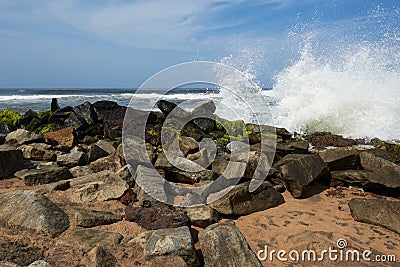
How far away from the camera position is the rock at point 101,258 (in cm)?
280

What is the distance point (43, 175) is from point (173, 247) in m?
2.86

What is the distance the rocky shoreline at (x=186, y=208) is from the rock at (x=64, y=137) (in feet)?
1.52

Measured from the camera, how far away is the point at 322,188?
5168mm

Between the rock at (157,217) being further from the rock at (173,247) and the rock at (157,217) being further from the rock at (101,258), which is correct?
the rock at (101,258)

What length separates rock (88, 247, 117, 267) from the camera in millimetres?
2801

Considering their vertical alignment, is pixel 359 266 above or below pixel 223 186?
below

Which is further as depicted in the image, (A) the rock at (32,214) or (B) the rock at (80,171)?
(B) the rock at (80,171)

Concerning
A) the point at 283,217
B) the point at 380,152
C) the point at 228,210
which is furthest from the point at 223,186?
the point at 380,152

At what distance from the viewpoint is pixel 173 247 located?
9.54ft

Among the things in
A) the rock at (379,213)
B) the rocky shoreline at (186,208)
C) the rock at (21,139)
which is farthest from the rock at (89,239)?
the rock at (21,139)

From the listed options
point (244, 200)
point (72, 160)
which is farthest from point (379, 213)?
point (72, 160)

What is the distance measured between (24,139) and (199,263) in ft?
17.7

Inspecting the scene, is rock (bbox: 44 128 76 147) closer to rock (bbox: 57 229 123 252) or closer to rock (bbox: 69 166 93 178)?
rock (bbox: 69 166 93 178)

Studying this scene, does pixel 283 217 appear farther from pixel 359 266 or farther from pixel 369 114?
pixel 369 114
